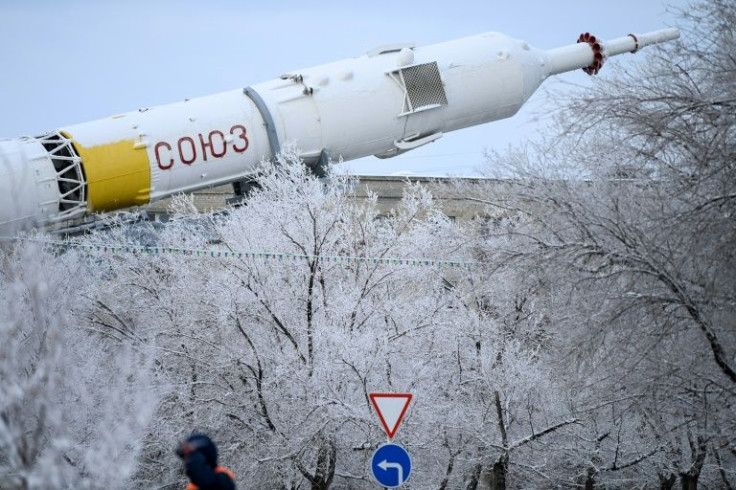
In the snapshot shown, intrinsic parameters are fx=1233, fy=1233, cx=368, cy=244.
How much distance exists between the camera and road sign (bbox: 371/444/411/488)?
12.3 meters

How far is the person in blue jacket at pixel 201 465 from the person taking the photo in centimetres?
631

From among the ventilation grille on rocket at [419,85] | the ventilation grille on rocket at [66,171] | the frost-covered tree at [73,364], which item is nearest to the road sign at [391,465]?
the frost-covered tree at [73,364]

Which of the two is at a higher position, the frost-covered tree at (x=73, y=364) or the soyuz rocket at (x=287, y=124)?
the soyuz rocket at (x=287, y=124)

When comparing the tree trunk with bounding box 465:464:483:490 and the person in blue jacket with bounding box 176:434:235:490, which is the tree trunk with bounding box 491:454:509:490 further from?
the person in blue jacket with bounding box 176:434:235:490

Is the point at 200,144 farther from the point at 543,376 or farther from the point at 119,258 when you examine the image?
the point at 543,376

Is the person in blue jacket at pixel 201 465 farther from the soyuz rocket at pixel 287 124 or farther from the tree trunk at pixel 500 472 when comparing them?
the tree trunk at pixel 500 472

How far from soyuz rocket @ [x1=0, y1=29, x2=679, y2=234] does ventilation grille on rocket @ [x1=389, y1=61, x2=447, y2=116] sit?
19 mm

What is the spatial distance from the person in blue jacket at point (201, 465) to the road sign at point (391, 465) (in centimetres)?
599

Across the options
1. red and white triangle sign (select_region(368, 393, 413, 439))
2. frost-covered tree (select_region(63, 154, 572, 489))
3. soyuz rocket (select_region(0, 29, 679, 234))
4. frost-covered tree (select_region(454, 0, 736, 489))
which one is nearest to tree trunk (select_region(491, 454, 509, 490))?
frost-covered tree (select_region(63, 154, 572, 489))

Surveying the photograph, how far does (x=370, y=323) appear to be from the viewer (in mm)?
20422

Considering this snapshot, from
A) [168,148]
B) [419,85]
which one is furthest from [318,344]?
[419,85]

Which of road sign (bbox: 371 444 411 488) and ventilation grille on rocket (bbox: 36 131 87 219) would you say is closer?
road sign (bbox: 371 444 411 488)

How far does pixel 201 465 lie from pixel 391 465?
6.14 metres

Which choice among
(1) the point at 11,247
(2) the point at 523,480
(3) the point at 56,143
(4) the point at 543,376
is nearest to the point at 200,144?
(3) the point at 56,143
